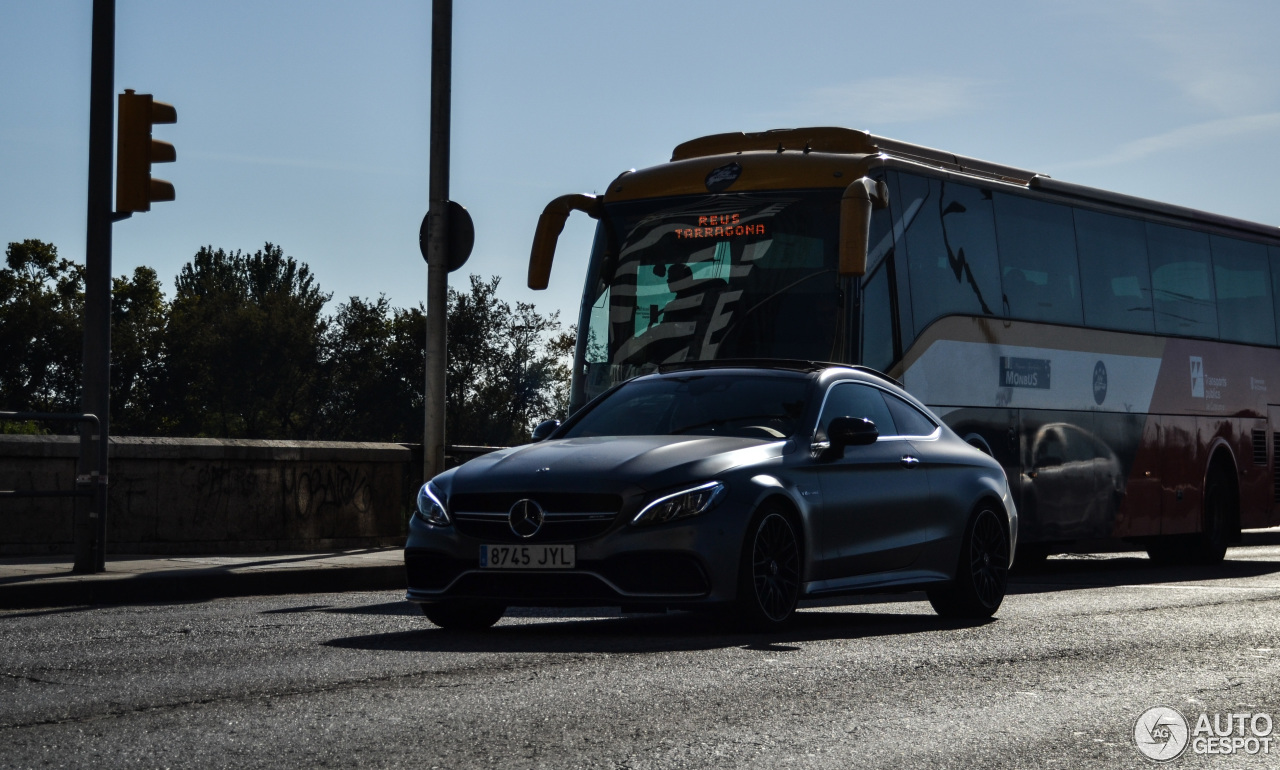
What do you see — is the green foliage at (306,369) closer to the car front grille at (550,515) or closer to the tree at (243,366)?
the tree at (243,366)

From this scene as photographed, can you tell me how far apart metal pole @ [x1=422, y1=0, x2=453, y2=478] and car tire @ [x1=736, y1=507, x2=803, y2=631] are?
862cm

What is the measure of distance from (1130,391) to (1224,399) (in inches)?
103

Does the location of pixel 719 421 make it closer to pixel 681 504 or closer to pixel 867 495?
pixel 867 495

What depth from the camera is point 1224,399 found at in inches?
797

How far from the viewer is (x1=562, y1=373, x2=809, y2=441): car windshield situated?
32.6 feet

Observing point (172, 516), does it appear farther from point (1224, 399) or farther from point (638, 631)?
point (1224, 399)

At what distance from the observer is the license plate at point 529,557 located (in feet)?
28.2

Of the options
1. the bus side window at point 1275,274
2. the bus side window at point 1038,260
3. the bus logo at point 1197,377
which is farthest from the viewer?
the bus side window at point 1275,274

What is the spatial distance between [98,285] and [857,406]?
6053 mm

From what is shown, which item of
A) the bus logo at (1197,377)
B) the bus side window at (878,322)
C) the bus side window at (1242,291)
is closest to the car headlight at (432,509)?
the bus side window at (878,322)

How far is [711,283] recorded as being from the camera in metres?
14.7

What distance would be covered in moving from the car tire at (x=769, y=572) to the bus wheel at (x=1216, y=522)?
40.6 ft

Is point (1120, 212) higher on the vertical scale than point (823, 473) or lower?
higher

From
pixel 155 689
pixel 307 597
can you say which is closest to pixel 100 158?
pixel 307 597
